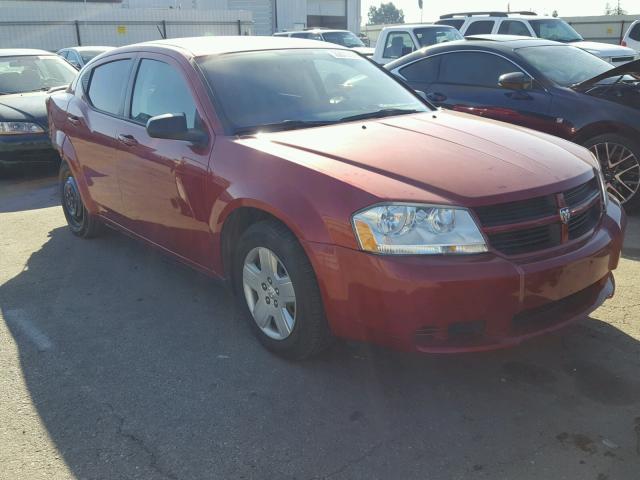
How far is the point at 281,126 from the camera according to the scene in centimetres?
383

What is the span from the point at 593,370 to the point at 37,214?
18.9ft

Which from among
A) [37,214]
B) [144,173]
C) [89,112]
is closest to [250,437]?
[144,173]

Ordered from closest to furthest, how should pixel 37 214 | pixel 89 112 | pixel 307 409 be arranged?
pixel 307 409
pixel 89 112
pixel 37 214

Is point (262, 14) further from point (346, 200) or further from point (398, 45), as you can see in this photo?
point (346, 200)

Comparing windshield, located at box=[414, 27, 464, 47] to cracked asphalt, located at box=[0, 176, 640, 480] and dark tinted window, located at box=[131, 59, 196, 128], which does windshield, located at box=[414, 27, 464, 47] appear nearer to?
dark tinted window, located at box=[131, 59, 196, 128]

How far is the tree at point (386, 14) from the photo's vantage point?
387ft

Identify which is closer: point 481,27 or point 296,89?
point 296,89

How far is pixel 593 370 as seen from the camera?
3.33m

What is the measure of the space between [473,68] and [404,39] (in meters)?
6.85

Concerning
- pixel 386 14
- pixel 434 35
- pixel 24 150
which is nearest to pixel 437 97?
pixel 24 150

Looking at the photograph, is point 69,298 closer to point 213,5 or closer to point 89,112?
point 89,112

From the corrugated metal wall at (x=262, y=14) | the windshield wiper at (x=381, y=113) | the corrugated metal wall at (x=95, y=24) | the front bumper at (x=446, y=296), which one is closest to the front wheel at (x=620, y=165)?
the windshield wiper at (x=381, y=113)

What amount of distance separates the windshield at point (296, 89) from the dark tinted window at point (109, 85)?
104cm

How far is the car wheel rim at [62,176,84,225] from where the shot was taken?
579 centimetres
